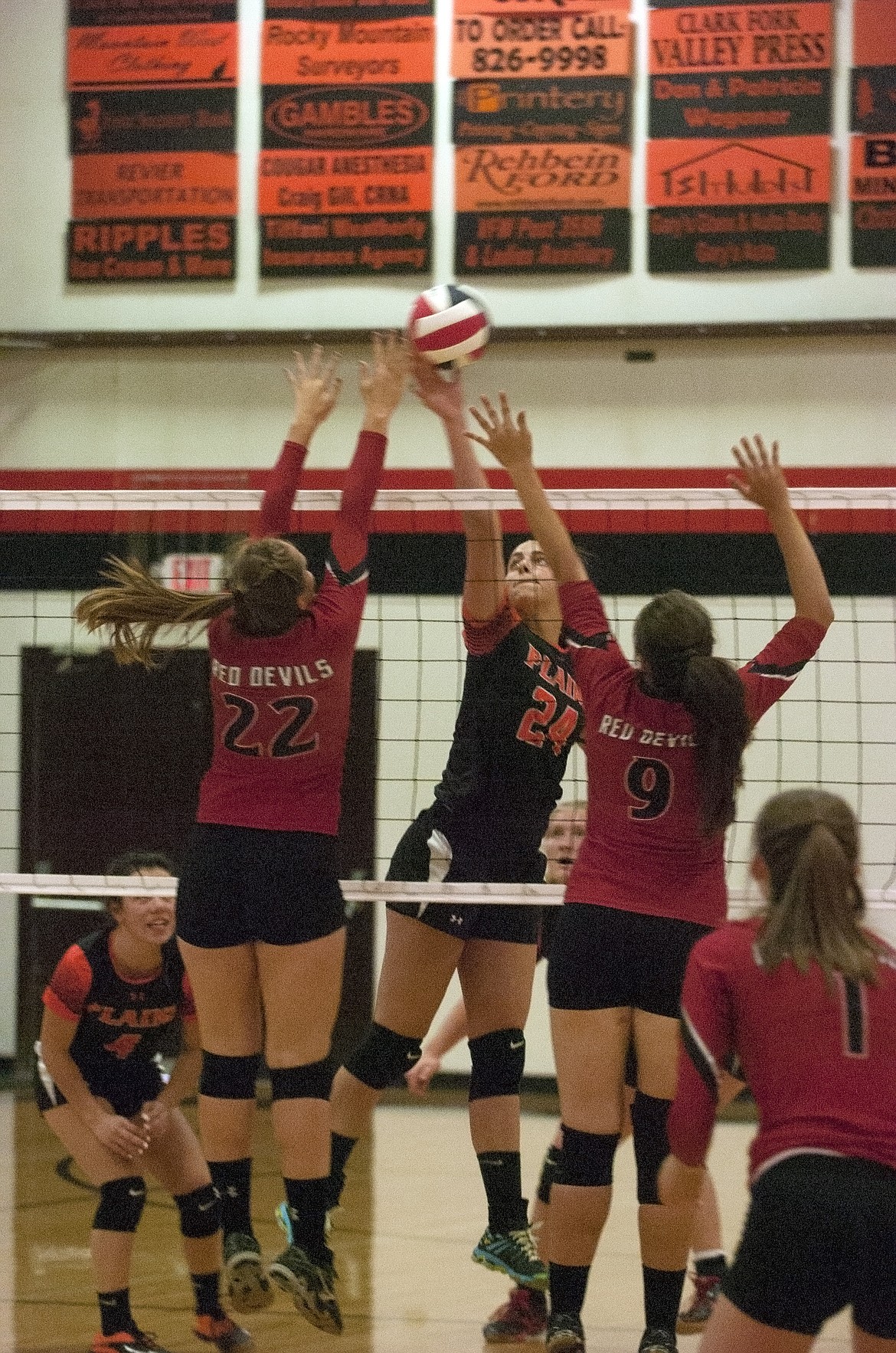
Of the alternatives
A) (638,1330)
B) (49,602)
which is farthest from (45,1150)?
(638,1330)

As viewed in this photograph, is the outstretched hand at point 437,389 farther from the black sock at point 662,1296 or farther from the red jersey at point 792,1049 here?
the black sock at point 662,1296

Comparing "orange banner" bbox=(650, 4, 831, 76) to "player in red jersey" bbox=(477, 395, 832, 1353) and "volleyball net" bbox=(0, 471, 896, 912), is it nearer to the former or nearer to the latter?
"volleyball net" bbox=(0, 471, 896, 912)

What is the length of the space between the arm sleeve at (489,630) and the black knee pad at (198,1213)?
1.88m

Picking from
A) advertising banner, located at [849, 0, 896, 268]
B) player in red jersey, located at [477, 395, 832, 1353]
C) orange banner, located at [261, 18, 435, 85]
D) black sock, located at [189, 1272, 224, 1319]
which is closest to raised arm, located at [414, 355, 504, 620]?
player in red jersey, located at [477, 395, 832, 1353]

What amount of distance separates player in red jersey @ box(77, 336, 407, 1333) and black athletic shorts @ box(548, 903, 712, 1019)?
Answer: 623 mm

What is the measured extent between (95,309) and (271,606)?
5786 mm

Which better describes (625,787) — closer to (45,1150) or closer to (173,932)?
(173,932)

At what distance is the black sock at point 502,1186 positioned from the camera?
4785 mm

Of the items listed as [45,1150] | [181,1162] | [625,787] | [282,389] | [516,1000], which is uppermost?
[282,389]

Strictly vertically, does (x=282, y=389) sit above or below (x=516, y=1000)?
above

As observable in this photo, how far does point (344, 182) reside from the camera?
9.05 m

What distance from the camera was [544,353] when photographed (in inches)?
357

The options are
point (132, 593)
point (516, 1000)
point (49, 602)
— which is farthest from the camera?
point (49, 602)

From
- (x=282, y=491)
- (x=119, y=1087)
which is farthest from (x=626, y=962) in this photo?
(x=119, y=1087)
